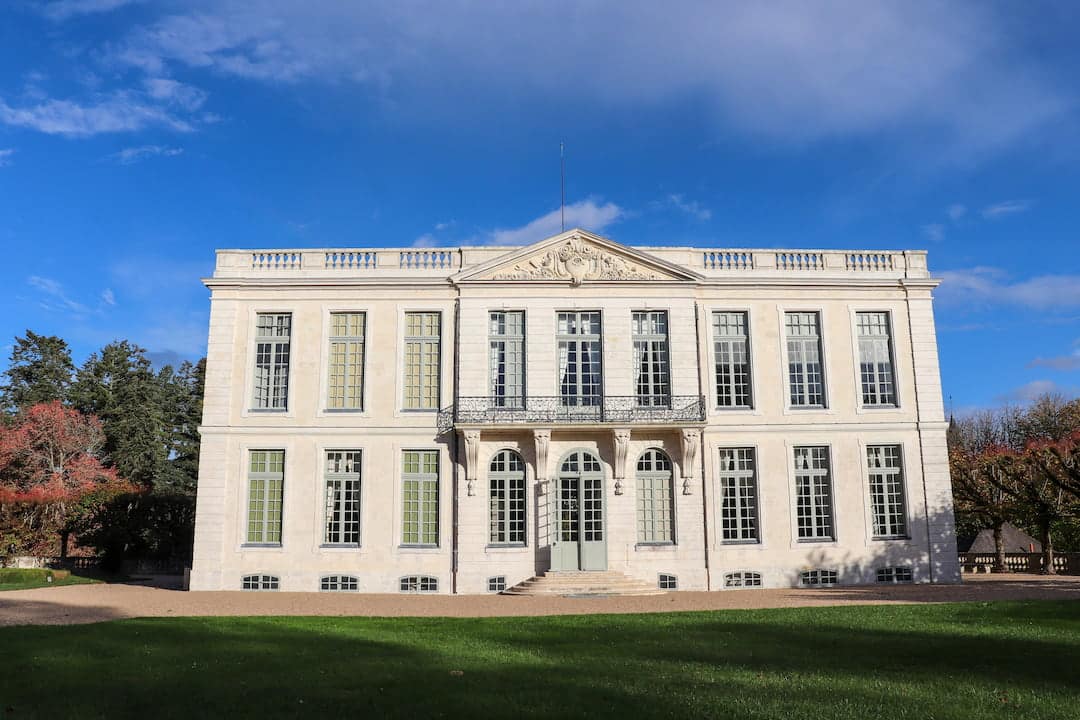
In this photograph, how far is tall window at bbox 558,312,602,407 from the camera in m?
24.3

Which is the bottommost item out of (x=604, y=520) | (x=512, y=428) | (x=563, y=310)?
(x=604, y=520)

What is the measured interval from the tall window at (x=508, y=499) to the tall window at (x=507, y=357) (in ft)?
5.46

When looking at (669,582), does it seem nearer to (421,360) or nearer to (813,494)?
(813,494)

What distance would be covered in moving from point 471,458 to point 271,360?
6.67 metres

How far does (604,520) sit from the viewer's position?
23.4 m

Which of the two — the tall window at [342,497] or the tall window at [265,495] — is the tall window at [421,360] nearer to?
the tall window at [342,497]

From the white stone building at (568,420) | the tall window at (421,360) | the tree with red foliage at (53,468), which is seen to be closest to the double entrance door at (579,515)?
the white stone building at (568,420)

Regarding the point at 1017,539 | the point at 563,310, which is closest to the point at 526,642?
the point at 563,310

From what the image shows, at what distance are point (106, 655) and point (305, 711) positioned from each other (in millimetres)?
4512

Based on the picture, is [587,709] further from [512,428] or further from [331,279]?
[331,279]

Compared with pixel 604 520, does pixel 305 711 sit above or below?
below

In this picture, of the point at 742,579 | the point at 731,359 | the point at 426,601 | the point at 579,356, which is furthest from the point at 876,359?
the point at 426,601

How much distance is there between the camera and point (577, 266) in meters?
24.8

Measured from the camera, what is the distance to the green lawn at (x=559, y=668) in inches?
302
